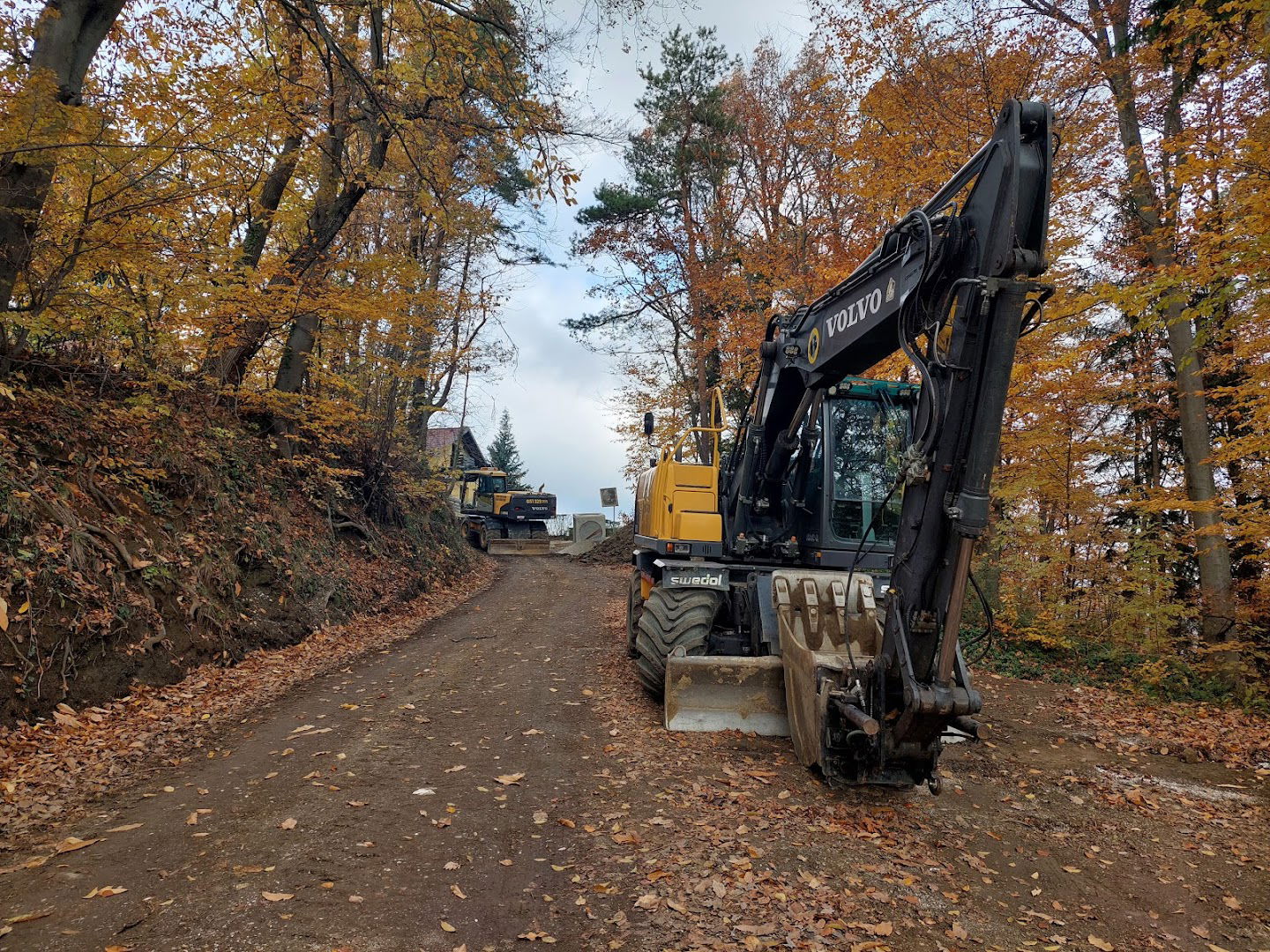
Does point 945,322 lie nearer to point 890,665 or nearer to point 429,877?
point 890,665

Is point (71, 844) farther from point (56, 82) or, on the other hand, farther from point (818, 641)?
point (56, 82)

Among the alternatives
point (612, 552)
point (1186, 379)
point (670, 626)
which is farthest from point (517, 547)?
point (1186, 379)

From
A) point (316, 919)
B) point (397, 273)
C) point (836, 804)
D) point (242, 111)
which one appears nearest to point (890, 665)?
point (836, 804)

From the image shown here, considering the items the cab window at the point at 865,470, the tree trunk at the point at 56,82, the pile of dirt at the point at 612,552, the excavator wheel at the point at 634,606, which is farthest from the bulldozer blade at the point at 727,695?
the pile of dirt at the point at 612,552

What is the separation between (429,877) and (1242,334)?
12.3m

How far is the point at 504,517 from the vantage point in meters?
26.8

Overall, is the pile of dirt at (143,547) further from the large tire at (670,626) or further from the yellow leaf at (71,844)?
the large tire at (670,626)

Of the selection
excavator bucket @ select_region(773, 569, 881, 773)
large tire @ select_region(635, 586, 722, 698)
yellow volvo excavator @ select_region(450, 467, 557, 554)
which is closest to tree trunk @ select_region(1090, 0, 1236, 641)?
excavator bucket @ select_region(773, 569, 881, 773)

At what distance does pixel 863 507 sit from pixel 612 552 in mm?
17873

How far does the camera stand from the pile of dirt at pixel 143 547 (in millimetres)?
5508

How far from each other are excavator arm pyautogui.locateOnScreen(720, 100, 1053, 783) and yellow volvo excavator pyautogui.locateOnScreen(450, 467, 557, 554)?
69.8 ft

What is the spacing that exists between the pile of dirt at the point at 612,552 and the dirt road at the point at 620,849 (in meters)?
17.1

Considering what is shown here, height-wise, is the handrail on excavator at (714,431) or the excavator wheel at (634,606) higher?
the handrail on excavator at (714,431)

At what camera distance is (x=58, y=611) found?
5578 mm
